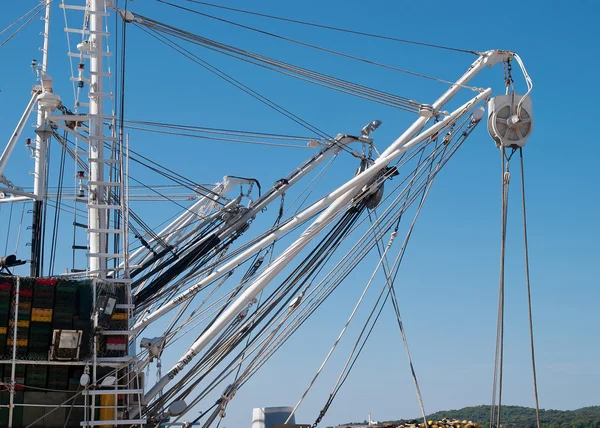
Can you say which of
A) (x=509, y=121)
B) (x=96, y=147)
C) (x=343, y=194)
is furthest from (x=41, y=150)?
(x=509, y=121)

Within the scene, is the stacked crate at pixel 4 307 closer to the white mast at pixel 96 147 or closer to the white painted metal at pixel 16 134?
the white mast at pixel 96 147

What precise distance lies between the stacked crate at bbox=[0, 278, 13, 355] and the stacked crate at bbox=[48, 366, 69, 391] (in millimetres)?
1427

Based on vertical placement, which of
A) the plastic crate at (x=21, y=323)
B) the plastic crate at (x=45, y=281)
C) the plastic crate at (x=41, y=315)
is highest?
the plastic crate at (x=45, y=281)

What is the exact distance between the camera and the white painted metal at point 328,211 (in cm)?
3138

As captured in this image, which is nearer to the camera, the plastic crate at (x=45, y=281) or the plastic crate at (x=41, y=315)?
the plastic crate at (x=41, y=315)

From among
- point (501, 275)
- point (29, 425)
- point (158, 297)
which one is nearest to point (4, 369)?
point (29, 425)

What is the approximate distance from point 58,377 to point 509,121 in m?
14.5

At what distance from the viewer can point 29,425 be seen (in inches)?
1060

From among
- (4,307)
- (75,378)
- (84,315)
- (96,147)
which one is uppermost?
(96,147)

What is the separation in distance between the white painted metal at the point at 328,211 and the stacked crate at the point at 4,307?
5739mm

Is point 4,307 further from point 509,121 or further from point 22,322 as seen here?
point 509,121

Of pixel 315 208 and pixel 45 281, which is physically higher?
pixel 315 208

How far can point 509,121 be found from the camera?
2592cm

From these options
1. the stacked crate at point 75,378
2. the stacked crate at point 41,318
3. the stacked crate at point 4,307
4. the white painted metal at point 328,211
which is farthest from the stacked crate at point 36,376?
the white painted metal at point 328,211
